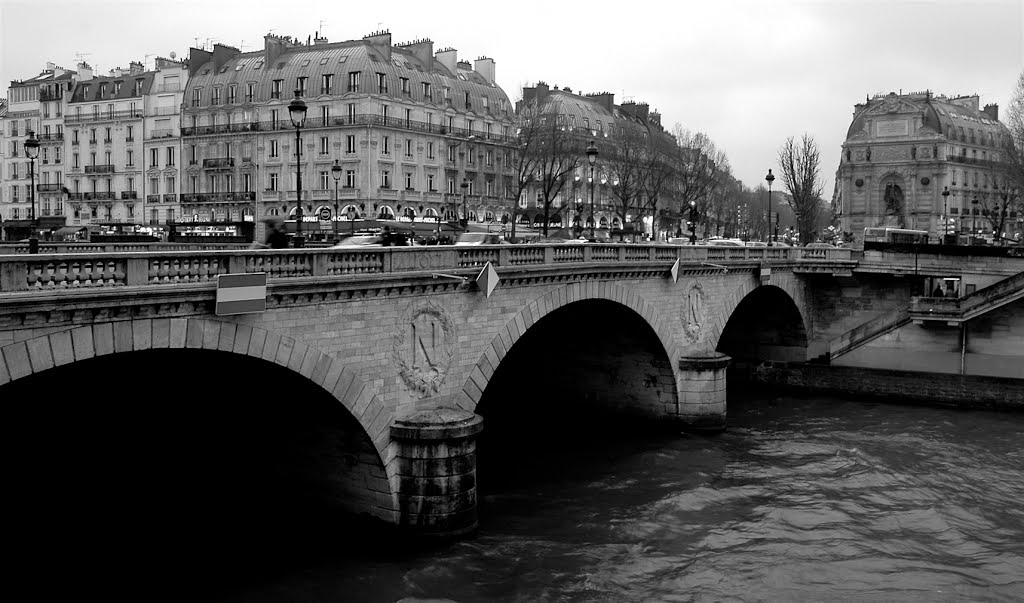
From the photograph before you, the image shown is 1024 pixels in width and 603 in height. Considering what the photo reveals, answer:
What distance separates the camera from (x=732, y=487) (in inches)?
931

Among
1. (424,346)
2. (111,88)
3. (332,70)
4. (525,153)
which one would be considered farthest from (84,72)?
(424,346)

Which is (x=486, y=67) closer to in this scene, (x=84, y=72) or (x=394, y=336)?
(x=84, y=72)

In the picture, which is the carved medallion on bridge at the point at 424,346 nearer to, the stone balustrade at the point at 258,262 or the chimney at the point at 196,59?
the stone balustrade at the point at 258,262

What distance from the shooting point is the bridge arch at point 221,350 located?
11.9m

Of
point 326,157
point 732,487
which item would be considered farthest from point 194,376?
point 326,157

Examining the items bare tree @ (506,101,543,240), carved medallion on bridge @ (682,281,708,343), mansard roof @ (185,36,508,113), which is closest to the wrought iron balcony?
mansard roof @ (185,36,508,113)

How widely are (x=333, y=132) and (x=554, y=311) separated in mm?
39474

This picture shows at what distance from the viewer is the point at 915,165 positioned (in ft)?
320

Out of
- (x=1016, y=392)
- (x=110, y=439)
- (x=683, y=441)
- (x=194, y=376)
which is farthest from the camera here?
(x=1016, y=392)

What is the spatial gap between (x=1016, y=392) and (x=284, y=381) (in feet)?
88.3

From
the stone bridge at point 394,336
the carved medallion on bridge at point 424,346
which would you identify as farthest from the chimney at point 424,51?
the carved medallion on bridge at point 424,346

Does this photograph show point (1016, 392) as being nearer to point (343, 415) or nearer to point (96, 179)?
point (343, 415)

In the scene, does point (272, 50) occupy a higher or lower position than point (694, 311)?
higher

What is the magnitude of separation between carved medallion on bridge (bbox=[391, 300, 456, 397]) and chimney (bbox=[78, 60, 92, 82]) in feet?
210
